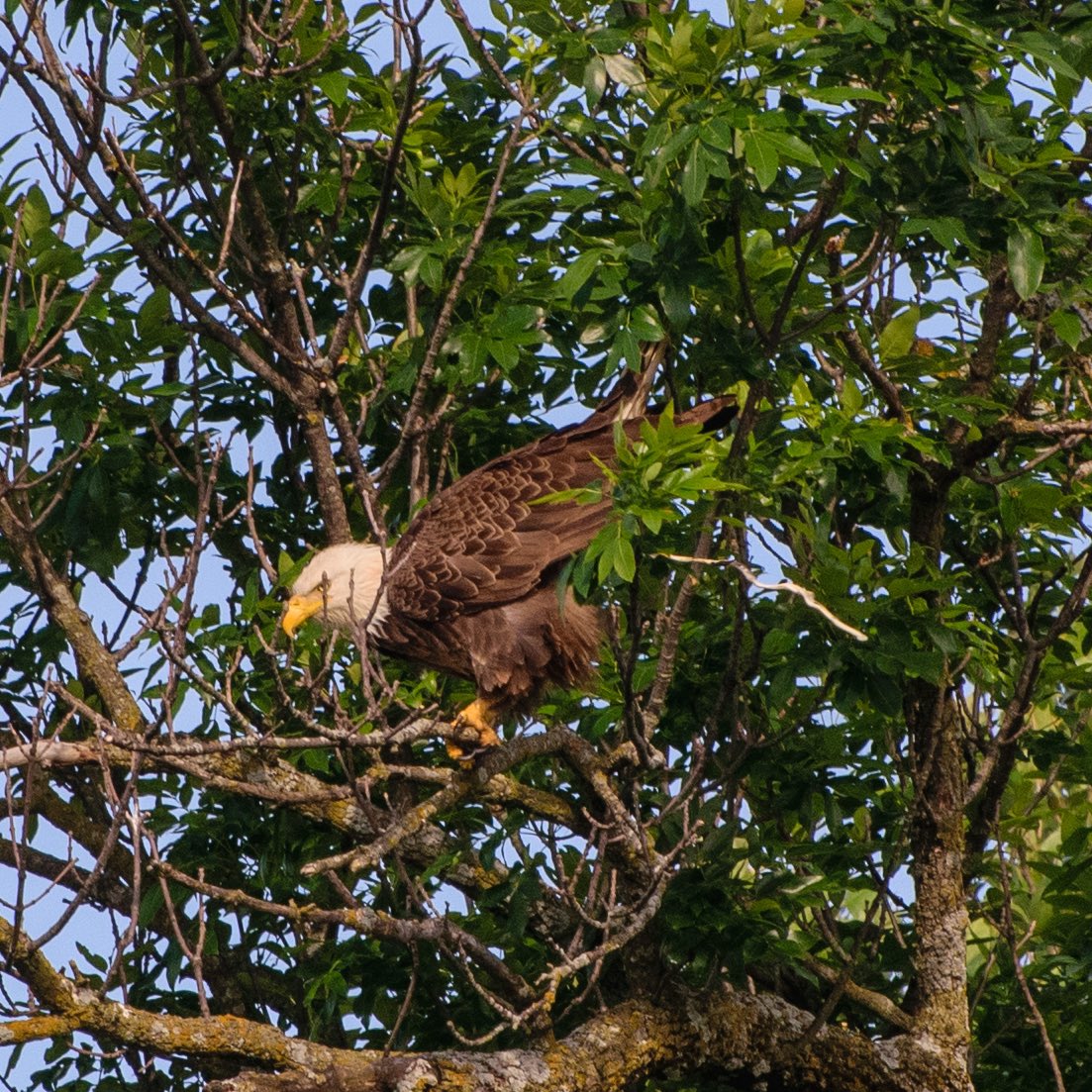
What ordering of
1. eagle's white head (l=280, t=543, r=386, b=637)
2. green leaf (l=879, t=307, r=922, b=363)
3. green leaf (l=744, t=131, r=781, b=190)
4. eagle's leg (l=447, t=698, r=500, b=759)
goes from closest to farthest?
green leaf (l=744, t=131, r=781, b=190) < green leaf (l=879, t=307, r=922, b=363) < eagle's leg (l=447, t=698, r=500, b=759) < eagle's white head (l=280, t=543, r=386, b=637)

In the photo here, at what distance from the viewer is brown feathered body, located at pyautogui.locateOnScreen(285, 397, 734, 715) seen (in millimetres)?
5348

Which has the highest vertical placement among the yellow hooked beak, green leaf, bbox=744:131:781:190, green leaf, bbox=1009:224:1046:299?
green leaf, bbox=744:131:781:190

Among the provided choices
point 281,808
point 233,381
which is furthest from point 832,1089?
point 233,381

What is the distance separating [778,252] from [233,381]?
238 centimetres

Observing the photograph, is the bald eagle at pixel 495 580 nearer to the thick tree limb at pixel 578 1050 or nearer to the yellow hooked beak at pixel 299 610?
the yellow hooked beak at pixel 299 610

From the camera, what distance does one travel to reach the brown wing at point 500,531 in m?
5.37

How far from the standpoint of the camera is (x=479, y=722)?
5.29 meters

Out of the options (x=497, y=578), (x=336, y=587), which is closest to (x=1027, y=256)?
(x=497, y=578)

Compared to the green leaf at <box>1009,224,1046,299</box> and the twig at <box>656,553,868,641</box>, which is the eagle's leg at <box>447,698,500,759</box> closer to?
the twig at <box>656,553,868,641</box>

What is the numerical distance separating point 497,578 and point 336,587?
58cm

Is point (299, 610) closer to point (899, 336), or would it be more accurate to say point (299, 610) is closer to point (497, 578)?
point (497, 578)

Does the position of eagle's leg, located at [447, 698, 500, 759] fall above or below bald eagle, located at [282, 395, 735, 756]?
below

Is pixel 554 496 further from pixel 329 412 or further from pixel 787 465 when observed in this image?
pixel 329 412

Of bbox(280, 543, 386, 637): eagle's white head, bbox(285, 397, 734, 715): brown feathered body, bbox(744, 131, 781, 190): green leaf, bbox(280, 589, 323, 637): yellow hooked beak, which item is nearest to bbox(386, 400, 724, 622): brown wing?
bbox(285, 397, 734, 715): brown feathered body
